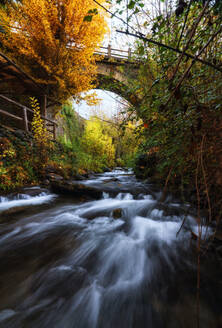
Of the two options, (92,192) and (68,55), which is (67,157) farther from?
(68,55)

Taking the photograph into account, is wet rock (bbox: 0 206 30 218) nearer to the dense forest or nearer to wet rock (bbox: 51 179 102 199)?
the dense forest

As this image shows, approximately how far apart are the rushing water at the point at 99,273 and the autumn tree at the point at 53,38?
8.42 meters

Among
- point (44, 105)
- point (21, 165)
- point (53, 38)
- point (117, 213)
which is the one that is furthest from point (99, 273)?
point (53, 38)

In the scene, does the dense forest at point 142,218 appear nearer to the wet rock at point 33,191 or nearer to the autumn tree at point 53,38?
the wet rock at point 33,191

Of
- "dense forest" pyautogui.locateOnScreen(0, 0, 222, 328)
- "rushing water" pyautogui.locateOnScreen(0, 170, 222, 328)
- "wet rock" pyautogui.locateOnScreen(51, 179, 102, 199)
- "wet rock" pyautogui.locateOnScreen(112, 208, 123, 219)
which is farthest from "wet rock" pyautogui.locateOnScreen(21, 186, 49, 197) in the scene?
"wet rock" pyautogui.locateOnScreen(112, 208, 123, 219)

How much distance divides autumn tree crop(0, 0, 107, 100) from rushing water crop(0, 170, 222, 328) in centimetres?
842

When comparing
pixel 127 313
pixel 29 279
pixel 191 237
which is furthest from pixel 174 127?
pixel 29 279

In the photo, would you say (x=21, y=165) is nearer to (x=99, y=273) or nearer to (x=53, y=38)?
(x=99, y=273)

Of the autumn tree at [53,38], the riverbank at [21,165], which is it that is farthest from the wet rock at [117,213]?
the autumn tree at [53,38]

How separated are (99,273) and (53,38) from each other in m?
10.4

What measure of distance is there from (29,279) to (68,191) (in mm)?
3091

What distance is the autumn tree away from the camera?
7477 millimetres

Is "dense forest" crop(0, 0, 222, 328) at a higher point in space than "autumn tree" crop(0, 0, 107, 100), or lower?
lower

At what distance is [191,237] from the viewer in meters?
2.32
